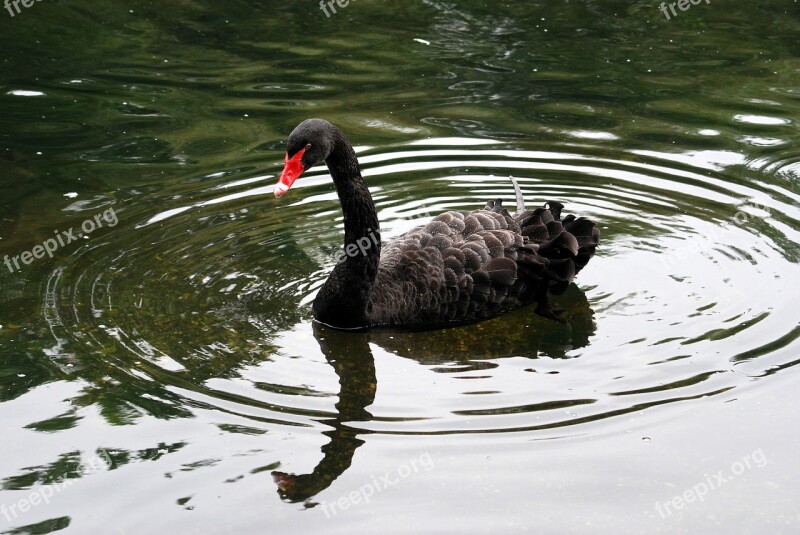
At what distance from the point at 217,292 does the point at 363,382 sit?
1.47 m

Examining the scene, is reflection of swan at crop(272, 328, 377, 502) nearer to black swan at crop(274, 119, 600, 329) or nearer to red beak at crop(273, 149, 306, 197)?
black swan at crop(274, 119, 600, 329)

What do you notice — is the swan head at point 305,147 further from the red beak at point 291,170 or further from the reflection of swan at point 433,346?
the reflection of swan at point 433,346

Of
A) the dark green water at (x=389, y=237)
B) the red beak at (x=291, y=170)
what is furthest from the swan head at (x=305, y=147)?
the dark green water at (x=389, y=237)

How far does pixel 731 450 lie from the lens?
202 inches

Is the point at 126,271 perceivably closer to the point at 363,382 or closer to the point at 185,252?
the point at 185,252

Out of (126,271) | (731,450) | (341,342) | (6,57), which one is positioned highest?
(6,57)

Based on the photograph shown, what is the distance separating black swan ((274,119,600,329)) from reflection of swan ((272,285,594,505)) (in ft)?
0.36

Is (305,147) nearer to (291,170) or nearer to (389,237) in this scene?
(291,170)

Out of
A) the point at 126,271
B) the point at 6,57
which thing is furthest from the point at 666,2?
the point at 126,271

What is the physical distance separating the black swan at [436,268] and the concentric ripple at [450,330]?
13cm

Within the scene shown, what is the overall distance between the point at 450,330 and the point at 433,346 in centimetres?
27

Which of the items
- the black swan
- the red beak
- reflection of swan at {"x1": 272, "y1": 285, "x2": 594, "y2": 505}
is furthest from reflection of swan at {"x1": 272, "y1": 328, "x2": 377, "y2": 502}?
the red beak

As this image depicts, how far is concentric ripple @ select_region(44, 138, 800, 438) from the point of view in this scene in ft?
18.5

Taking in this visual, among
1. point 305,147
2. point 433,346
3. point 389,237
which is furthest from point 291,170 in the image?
point 389,237
